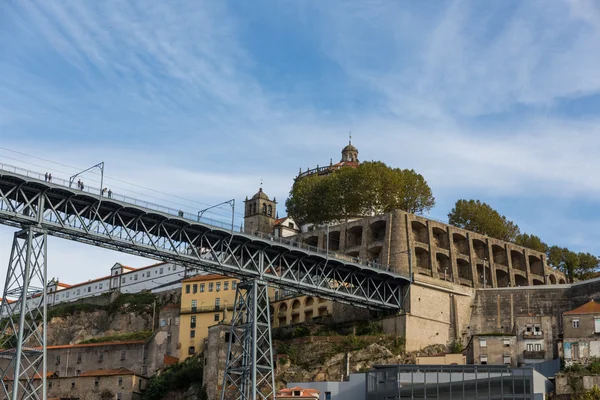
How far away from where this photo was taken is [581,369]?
63.4 m

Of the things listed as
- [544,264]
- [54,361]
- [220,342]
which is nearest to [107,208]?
[220,342]

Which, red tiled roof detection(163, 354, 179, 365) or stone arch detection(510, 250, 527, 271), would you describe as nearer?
red tiled roof detection(163, 354, 179, 365)

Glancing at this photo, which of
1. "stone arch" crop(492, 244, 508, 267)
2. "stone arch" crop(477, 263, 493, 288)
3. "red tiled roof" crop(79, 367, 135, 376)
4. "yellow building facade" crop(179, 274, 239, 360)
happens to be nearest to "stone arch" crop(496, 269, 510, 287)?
"stone arch" crop(492, 244, 508, 267)

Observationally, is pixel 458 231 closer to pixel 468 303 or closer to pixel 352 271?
pixel 468 303

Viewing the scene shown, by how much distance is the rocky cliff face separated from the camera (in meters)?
100

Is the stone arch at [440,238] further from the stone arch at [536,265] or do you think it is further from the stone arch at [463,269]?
the stone arch at [536,265]

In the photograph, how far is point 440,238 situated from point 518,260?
12062 millimetres

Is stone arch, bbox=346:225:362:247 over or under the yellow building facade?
over

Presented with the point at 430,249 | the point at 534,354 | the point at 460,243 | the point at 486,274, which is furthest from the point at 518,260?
the point at 534,354

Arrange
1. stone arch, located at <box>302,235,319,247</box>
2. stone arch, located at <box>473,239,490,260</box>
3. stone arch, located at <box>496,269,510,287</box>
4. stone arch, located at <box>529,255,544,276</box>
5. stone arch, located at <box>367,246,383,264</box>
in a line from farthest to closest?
stone arch, located at <box>529,255,544,276</box>
stone arch, located at <box>496,269,510,287</box>
stone arch, located at <box>473,239,490,260</box>
stone arch, located at <box>302,235,319,247</box>
stone arch, located at <box>367,246,383,264</box>

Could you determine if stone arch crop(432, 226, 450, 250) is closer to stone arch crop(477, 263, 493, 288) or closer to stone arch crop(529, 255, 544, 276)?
stone arch crop(477, 263, 493, 288)

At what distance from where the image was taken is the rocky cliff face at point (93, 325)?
100 metres

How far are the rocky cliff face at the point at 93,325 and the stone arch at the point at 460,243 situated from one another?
109 feet

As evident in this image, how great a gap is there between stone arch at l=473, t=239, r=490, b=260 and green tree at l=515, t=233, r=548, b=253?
13.3 metres
